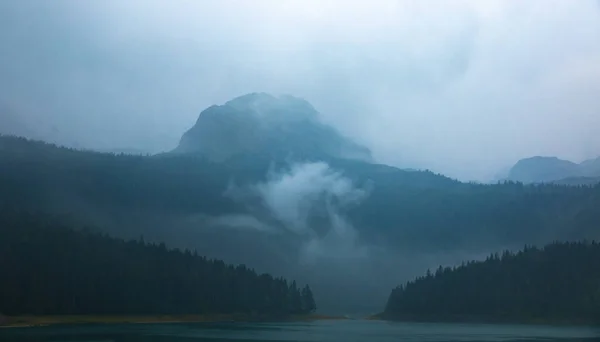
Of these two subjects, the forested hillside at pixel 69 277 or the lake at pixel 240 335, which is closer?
the lake at pixel 240 335

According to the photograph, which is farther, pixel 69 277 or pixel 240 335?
pixel 69 277

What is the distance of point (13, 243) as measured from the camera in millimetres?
180250

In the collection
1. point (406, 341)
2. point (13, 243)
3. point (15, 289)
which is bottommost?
point (406, 341)

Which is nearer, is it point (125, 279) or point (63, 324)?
point (63, 324)

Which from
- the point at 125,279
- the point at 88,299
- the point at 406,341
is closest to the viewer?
the point at 406,341

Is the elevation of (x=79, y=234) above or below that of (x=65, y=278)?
above

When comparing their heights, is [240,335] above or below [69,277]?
below

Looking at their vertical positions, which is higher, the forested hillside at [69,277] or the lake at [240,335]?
the forested hillside at [69,277]

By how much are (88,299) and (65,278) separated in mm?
7249

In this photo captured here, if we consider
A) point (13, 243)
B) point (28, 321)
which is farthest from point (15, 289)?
point (13, 243)

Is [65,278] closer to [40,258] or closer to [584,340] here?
[40,258]

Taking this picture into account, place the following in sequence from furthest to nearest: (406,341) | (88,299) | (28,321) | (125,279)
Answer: (125,279)
(88,299)
(28,321)
(406,341)

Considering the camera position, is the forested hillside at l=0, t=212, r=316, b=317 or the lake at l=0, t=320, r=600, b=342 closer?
the lake at l=0, t=320, r=600, b=342

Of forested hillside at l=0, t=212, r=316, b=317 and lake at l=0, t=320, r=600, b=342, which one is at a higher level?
forested hillside at l=0, t=212, r=316, b=317
